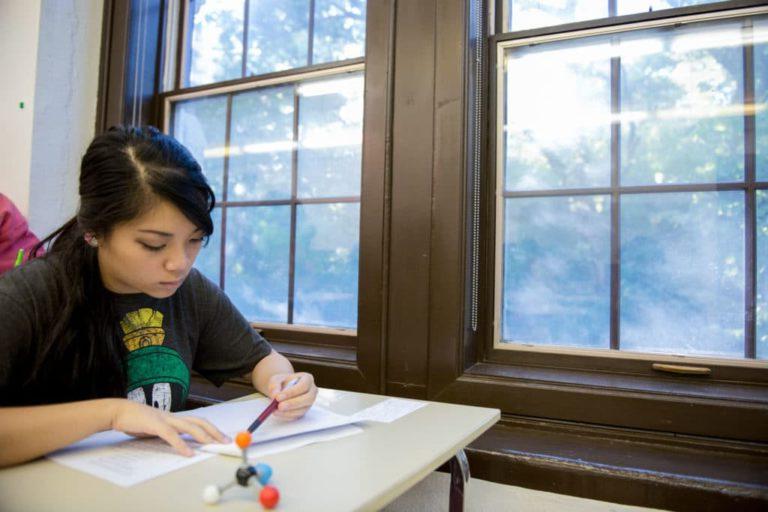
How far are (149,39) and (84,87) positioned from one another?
33 cm

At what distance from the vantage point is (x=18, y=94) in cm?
211

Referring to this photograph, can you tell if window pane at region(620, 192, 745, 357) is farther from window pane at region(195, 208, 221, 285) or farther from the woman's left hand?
window pane at region(195, 208, 221, 285)

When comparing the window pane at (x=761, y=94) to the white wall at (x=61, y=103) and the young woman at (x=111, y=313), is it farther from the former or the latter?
the white wall at (x=61, y=103)

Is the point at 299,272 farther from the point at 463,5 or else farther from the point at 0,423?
the point at 0,423

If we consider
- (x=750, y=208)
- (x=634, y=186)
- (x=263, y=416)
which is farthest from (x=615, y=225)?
(x=263, y=416)

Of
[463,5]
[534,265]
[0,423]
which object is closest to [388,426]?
[0,423]

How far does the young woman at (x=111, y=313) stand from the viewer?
79 centimetres

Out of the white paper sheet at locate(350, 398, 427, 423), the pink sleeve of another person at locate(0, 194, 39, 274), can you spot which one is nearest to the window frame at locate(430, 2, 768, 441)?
the white paper sheet at locate(350, 398, 427, 423)

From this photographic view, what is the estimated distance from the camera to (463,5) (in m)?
1.51

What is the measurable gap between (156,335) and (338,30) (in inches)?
48.9

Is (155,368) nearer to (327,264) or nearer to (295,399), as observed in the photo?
(295,399)

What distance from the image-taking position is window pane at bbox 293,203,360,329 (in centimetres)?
179

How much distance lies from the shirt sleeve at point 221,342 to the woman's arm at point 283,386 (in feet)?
0.11

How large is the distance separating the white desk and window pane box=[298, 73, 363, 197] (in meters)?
1.06
